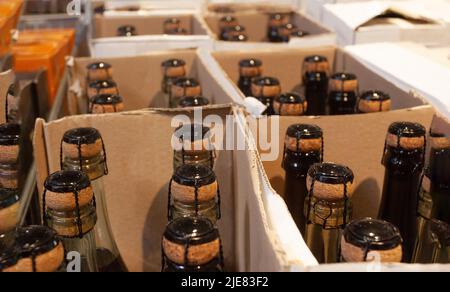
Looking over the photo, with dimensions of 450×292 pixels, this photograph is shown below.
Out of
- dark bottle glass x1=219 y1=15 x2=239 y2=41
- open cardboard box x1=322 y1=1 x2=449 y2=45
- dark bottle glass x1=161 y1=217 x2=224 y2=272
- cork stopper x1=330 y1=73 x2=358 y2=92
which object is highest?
open cardboard box x1=322 y1=1 x2=449 y2=45

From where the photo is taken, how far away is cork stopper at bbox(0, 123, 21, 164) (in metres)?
0.62

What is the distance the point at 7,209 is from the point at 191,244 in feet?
0.56

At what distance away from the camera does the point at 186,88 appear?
0.86m

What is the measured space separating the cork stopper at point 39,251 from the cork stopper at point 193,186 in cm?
14

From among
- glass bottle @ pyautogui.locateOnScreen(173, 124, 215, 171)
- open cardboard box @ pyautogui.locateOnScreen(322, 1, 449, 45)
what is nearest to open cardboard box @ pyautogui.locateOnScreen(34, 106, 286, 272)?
Result: glass bottle @ pyautogui.locateOnScreen(173, 124, 215, 171)

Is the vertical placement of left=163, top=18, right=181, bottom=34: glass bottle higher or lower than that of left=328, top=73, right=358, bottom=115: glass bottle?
higher

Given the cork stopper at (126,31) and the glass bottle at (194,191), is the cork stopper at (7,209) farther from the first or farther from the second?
the cork stopper at (126,31)

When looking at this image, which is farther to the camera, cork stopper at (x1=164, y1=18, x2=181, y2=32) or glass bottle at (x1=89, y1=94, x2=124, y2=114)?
cork stopper at (x1=164, y1=18, x2=181, y2=32)

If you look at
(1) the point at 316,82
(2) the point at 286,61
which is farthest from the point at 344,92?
(2) the point at 286,61

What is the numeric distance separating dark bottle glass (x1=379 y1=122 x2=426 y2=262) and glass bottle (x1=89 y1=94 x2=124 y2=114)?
38cm

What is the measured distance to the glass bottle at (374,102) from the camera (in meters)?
0.73

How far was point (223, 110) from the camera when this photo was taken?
0.71 meters

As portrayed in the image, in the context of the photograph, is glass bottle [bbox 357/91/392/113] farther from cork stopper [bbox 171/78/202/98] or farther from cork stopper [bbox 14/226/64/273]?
cork stopper [bbox 14/226/64/273]

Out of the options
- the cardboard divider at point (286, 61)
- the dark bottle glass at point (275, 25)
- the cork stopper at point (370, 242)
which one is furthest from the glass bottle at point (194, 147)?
the dark bottle glass at point (275, 25)
